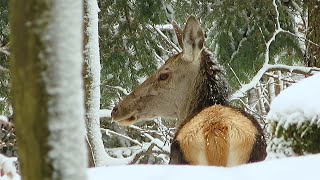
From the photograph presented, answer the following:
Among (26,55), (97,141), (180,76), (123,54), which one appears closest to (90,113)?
(97,141)

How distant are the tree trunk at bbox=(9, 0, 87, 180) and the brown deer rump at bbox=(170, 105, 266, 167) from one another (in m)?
3.29

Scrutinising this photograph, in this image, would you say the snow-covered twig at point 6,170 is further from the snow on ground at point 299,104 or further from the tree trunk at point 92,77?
the tree trunk at point 92,77

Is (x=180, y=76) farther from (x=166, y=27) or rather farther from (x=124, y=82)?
(x=166, y=27)

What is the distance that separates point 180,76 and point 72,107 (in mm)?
5925

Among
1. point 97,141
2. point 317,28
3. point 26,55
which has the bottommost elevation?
point 97,141

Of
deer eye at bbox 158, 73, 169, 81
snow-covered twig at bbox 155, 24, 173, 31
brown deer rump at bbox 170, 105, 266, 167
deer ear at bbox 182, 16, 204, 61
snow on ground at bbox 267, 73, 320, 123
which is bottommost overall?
brown deer rump at bbox 170, 105, 266, 167

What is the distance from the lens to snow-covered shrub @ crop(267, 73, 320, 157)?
3.55m

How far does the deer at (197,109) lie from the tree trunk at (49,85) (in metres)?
3.29

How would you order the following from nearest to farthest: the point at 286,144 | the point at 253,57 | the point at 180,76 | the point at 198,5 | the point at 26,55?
the point at 26,55, the point at 286,144, the point at 180,76, the point at 253,57, the point at 198,5

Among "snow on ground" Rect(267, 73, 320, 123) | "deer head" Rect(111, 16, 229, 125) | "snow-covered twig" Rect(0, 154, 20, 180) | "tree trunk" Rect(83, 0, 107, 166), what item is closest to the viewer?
"snow-covered twig" Rect(0, 154, 20, 180)

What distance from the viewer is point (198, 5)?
11.0 m

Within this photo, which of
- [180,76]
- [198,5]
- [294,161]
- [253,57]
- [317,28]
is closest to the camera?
[294,161]

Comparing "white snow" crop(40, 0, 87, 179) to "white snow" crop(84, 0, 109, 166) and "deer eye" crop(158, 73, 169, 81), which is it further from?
"deer eye" crop(158, 73, 169, 81)

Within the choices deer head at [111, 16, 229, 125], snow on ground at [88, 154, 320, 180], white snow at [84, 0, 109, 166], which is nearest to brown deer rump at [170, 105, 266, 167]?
deer head at [111, 16, 229, 125]
